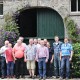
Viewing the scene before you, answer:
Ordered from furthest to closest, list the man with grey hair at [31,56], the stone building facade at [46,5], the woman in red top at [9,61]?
A: 1. the stone building facade at [46,5]
2. the woman in red top at [9,61]
3. the man with grey hair at [31,56]

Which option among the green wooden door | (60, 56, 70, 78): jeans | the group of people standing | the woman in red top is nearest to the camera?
(60, 56, 70, 78): jeans

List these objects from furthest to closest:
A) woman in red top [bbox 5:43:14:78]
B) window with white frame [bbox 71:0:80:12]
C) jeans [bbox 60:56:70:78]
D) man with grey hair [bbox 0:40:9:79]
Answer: window with white frame [bbox 71:0:80:12] < man with grey hair [bbox 0:40:9:79] < woman in red top [bbox 5:43:14:78] < jeans [bbox 60:56:70:78]

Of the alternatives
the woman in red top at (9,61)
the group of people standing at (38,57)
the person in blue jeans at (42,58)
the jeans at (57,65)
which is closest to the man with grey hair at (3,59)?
the group of people standing at (38,57)

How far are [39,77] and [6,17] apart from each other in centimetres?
594

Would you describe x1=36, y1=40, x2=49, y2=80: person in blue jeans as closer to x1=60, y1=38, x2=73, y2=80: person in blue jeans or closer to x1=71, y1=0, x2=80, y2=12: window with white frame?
x1=60, y1=38, x2=73, y2=80: person in blue jeans

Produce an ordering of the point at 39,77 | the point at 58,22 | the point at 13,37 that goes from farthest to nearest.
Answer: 1. the point at 58,22
2. the point at 13,37
3. the point at 39,77

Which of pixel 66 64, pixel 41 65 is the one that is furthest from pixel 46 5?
pixel 66 64

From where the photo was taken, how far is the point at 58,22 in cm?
Answer: 2748

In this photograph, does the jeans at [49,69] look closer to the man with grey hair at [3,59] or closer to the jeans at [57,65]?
the jeans at [57,65]

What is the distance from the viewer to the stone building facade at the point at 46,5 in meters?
26.9

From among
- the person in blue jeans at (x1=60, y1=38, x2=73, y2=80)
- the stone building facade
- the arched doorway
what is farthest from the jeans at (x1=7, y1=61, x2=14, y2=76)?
the stone building facade

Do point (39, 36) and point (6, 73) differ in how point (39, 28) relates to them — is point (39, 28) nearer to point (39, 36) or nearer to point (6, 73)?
point (39, 36)

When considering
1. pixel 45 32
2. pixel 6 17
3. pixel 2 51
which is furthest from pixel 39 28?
pixel 2 51

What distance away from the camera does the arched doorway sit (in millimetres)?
27500
